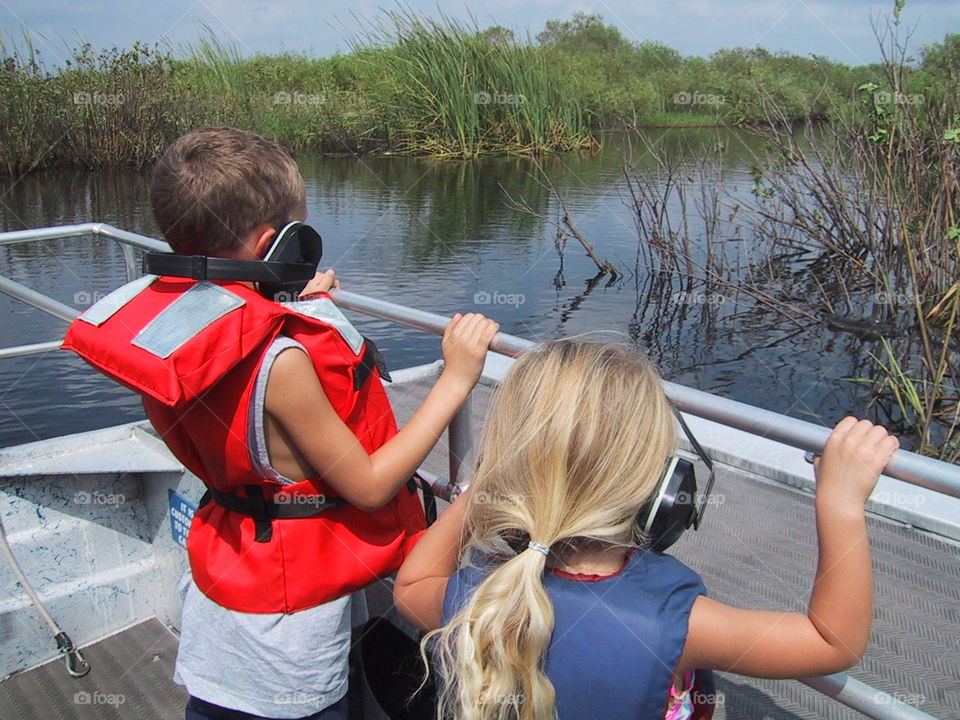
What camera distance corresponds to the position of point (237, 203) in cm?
145

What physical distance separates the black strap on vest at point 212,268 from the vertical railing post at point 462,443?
1.68ft

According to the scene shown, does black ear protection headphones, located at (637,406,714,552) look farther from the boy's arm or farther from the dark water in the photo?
the dark water

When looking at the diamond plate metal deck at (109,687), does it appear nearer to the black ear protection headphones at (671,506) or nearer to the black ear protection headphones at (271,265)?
the black ear protection headphones at (271,265)

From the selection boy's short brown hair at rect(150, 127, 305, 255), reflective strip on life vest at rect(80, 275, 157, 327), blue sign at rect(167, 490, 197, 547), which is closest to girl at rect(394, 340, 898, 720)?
boy's short brown hair at rect(150, 127, 305, 255)

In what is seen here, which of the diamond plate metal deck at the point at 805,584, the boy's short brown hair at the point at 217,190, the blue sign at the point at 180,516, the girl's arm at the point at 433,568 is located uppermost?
the boy's short brown hair at the point at 217,190

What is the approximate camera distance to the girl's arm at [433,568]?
140cm

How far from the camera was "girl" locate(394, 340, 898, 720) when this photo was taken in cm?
118

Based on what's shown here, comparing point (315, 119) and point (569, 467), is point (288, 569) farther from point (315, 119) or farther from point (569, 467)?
point (315, 119)

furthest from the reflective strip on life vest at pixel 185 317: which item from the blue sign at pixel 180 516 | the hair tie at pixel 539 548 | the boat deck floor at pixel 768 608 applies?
the boat deck floor at pixel 768 608

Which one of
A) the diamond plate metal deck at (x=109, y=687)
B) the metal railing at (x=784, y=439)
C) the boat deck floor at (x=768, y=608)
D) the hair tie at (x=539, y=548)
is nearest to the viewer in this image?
the metal railing at (x=784, y=439)

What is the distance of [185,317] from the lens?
135cm

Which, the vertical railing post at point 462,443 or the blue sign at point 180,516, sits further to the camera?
the blue sign at point 180,516

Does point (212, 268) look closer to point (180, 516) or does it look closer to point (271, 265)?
point (271, 265)

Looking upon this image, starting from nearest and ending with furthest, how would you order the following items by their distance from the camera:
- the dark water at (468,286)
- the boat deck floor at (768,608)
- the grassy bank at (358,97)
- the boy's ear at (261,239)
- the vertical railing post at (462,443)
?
the boy's ear at (261,239) < the vertical railing post at (462,443) < the boat deck floor at (768,608) < the dark water at (468,286) < the grassy bank at (358,97)
